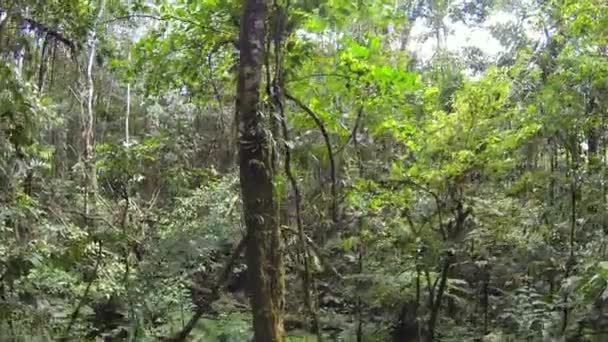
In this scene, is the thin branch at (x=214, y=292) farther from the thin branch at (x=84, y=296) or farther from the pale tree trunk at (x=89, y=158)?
the pale tree trunk at (x=89, y=158)

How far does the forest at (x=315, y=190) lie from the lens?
Answer: 11.6 ft

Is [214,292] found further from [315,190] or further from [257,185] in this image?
[257,185]

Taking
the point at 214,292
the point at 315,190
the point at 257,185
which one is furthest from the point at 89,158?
the point at 257,185

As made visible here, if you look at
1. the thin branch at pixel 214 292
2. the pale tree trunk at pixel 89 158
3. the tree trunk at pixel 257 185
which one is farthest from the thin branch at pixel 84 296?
the tree trunk at pixel 257 185

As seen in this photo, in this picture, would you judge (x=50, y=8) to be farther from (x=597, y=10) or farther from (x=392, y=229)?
(x=597, y=10)

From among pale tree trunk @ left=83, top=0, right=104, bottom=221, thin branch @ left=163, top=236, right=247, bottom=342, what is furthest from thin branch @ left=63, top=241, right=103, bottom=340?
thin branch @ left=163, top=236, right=247, bottom=342

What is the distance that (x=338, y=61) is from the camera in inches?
143

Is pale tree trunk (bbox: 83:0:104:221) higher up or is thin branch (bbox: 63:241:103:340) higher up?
pale tree trunk (bbox: 83:0:104:221)

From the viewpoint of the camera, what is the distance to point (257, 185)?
3.02m

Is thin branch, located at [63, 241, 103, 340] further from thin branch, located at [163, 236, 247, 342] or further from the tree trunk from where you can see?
the tree trunk

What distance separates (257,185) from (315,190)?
10.9 ft

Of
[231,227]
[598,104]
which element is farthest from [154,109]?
[598,104]

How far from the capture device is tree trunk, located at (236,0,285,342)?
117 inches

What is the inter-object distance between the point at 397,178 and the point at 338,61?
9.00 feet
